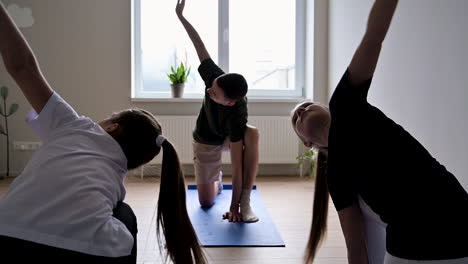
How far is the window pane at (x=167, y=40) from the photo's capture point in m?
4.72

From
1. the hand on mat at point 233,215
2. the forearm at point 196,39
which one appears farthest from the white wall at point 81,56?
the hand on mat at point 233,215

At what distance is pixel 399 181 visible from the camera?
3.13 feet

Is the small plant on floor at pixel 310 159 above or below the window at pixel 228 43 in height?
below

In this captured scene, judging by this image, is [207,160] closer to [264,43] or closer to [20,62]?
[20,62]

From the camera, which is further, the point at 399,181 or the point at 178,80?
the point at 178,80

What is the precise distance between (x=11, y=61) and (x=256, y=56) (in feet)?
12.9

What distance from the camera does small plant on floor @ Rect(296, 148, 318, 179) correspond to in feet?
13.6

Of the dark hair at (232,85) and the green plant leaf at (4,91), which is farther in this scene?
the green plant leaf at (4,91)

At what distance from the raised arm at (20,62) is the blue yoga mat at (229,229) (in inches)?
49.0

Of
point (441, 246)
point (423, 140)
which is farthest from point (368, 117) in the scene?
point (423, 140)

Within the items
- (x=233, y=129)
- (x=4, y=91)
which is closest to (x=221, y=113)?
(x=233, y=129)

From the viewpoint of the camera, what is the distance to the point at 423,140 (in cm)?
256

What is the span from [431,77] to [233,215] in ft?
4.64

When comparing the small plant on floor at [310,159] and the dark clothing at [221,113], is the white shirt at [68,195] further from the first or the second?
the small plant on floor at [310,159]
